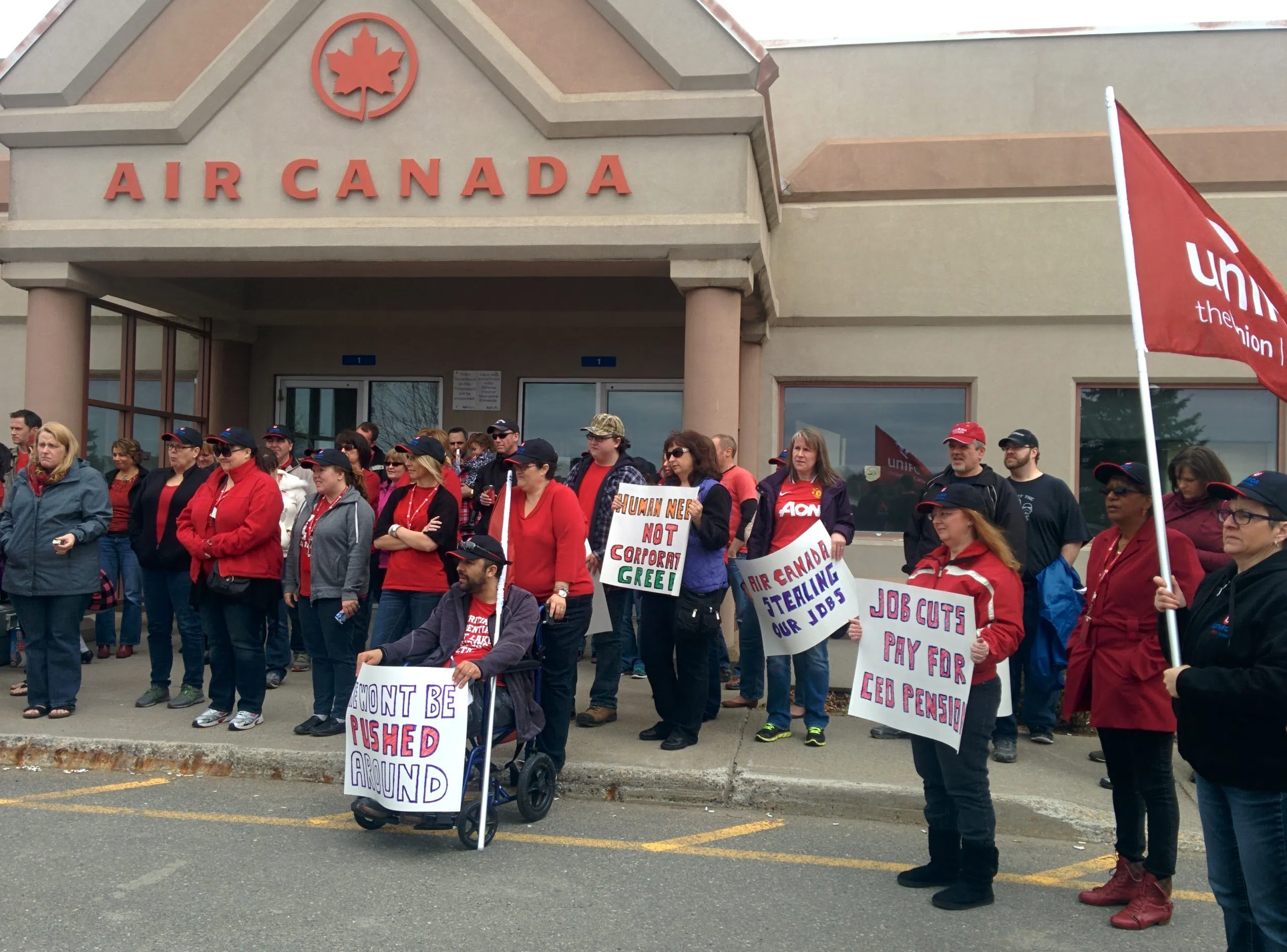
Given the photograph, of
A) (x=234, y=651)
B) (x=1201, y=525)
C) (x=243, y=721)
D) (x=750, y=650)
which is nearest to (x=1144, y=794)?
(x=1201, y=525)

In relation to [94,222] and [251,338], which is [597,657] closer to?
[94,222]

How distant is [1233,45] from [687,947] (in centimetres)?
994

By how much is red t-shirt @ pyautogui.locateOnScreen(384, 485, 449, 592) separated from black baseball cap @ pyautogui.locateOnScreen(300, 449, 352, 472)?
0.47 metres

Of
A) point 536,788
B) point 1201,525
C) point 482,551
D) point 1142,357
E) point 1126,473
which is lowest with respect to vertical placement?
point 536,788

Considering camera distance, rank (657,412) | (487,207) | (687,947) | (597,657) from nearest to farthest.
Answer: (687,947)
(597,657)
(487,207)
(657,412)

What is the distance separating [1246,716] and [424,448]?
484cm

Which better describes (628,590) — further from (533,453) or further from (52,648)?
(52,648)

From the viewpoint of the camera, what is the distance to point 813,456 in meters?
6.88

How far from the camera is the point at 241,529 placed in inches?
270

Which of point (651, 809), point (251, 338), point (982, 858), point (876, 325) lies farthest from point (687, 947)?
point (251, 338)

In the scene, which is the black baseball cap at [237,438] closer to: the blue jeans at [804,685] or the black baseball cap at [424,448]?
the black baseball cap at [424,448]

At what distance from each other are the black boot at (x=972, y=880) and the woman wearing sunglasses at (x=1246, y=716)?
1.00 m

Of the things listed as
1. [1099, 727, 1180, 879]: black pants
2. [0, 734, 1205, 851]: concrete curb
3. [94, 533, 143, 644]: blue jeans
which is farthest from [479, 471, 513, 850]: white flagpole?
[94, 533, 143, 644]: blue jeans

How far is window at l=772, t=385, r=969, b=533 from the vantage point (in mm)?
10359
